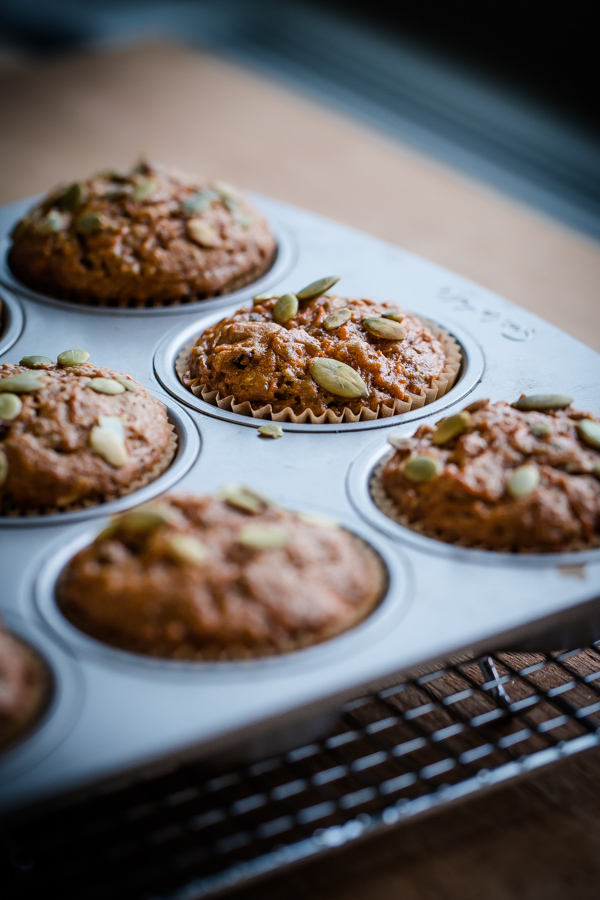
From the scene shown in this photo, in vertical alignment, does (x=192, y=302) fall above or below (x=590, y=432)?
below

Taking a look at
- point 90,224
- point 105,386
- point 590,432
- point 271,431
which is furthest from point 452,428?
point 90,224

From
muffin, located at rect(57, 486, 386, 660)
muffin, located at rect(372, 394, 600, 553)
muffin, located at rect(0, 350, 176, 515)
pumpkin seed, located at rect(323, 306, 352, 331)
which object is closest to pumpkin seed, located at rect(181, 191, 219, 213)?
pumpkin seed, located at rect(323, 306, 352, 331)

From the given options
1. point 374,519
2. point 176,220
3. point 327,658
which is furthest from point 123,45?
point 327,658

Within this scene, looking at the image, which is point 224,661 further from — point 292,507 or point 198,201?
point 198,201

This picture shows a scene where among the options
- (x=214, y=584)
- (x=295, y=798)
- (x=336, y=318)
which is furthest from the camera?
(x=336, y=318)

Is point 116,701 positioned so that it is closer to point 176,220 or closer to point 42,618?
point 42,618

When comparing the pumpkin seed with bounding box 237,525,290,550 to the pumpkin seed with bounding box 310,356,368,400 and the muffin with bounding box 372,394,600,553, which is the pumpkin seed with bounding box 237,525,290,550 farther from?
the pumpkin seed with bounding box 310,356,368,400
